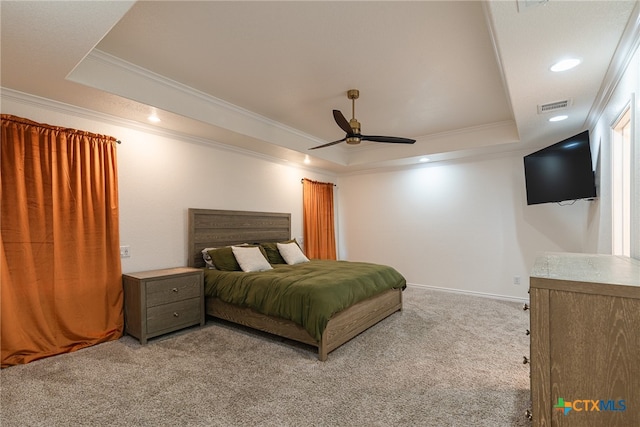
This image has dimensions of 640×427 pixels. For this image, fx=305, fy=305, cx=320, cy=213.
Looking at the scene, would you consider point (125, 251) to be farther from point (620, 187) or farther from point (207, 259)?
point (620, 187)

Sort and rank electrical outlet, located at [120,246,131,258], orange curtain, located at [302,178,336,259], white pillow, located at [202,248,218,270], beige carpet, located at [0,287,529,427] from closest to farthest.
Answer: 1. beige carpet, located at [0,287,529,427]
2. electrical outlet, located at [120,246,131,258]
3. white pillow, located at [202,248,218,270]
4. orange curtain, located at [302,178,336,259]

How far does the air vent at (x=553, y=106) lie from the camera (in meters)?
2.84

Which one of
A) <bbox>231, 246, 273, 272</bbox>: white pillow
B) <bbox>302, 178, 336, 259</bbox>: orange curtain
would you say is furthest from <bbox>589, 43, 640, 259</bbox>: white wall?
<bbox>302, 178, 336, 259</bbox>: orange curtain

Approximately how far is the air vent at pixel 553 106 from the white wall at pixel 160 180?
12.1ft

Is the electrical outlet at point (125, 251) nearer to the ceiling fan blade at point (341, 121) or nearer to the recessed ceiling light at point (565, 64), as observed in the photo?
Result: the ceiling fan blade at point (341, 121)

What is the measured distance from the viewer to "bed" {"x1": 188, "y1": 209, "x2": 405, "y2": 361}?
9.36 feet

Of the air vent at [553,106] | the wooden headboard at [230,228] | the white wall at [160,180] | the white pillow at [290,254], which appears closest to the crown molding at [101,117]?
the white wall at [160,180]

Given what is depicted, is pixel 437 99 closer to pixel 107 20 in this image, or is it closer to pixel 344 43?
pixel 344 43

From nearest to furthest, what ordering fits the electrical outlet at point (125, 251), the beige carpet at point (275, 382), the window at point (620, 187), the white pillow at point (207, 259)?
the beige carpet at point (275, 382), the window at point (620, 187), the electrical outlet at point (125, 251), the white pillow at point (207, 259)

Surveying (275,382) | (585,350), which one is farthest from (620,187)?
(275,382)

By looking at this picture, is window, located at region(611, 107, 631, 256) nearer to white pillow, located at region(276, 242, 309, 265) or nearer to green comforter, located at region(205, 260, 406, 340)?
green comforter, located at region(205, 260, 406, 340)

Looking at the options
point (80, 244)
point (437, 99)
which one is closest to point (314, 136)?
point (437, 99)

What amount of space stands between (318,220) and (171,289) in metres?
3.18

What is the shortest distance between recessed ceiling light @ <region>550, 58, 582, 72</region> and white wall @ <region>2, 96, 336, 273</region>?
3.77 m
